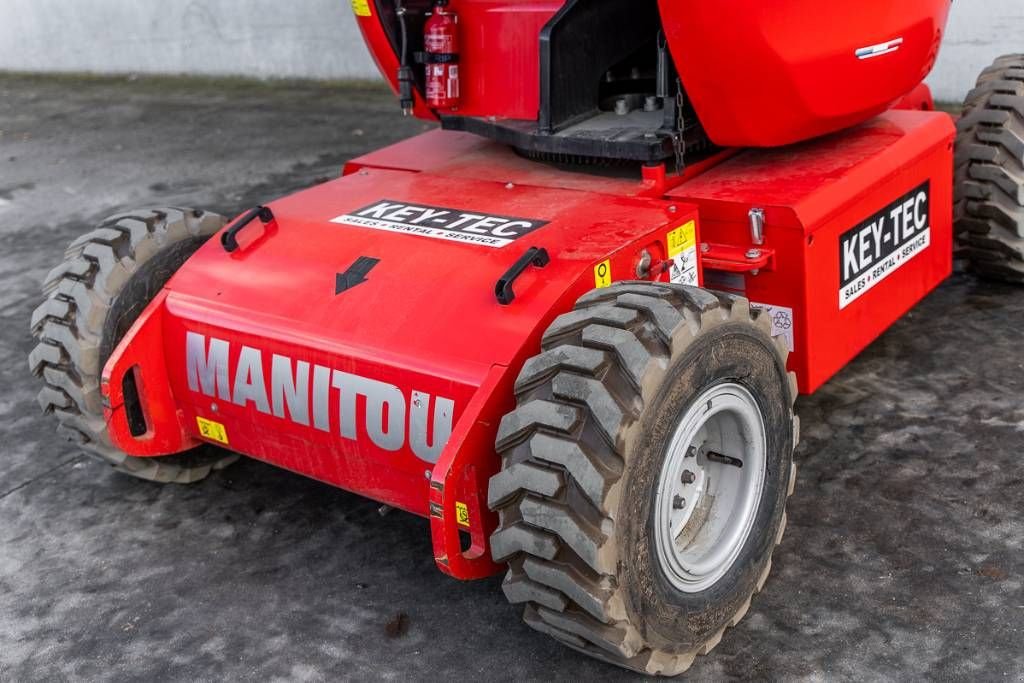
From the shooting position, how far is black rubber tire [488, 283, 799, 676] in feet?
7.96

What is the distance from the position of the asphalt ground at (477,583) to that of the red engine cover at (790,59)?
1.03 meters

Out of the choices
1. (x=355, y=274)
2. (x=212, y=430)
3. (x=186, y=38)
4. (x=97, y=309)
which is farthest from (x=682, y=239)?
(x=186, y=38)

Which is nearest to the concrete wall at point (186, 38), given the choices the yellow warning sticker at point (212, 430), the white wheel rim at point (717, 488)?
the yellow warning sticker at point (212, 430)

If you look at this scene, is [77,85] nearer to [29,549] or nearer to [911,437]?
[29,549]

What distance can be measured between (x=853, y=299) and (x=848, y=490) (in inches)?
23.3

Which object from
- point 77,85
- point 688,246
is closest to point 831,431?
point 688,246

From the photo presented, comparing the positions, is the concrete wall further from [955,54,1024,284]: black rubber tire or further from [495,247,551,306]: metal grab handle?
[495,247,551,306]: metal grab handle

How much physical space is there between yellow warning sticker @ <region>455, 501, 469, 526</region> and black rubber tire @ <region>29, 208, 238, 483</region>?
1.28 metres

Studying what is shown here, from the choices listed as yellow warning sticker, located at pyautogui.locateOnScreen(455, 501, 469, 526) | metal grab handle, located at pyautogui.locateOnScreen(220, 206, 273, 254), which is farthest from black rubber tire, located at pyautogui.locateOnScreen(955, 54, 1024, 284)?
yellow warning sticker, located at pyautogui.locateOnScreen(455, 501, 469, 526)

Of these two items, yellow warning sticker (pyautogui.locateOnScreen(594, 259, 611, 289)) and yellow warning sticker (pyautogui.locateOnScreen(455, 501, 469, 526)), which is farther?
yellow warning sticker (pyautogui.locateOnScreen(594, 259, 611, 289))

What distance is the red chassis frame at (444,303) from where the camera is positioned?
112 inches

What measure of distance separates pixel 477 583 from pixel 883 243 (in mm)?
1702

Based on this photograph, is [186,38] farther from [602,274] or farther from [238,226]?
[602,274]

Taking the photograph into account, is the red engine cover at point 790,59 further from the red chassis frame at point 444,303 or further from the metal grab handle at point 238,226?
the metal grab handle at point 238,226
